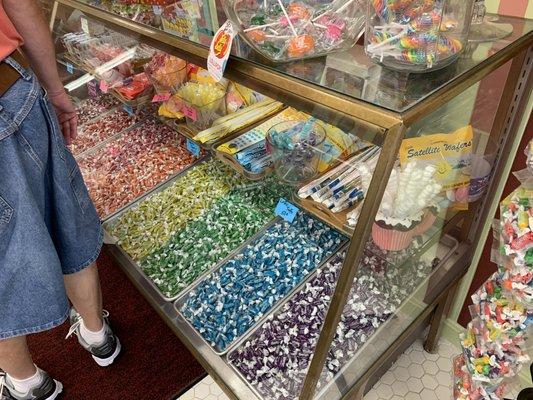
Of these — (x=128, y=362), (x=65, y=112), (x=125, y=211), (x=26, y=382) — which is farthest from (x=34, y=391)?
(x=65, y=112)

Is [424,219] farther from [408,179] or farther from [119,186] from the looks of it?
[119,186]

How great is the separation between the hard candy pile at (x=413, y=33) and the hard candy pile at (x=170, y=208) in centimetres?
125

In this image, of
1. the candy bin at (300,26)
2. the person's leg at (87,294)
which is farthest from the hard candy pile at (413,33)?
the person's leg at (87,294)

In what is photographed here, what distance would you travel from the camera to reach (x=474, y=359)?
1.32 meters

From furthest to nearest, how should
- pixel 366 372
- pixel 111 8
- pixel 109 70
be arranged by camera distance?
pixel 109 70, pixel 111 8, pixel 366 372

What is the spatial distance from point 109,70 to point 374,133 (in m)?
1.78

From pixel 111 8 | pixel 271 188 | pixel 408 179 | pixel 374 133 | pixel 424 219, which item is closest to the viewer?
pixel 374 133

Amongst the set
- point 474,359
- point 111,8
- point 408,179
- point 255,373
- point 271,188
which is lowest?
point 255,373

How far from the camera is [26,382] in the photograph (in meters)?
1.71

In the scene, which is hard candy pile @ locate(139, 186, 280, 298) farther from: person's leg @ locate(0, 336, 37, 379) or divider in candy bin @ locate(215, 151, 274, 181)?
person's leg @ locate(0, 336, 37, 379)

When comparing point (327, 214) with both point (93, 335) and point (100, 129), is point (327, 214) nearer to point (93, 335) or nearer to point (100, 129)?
point (93, 335)

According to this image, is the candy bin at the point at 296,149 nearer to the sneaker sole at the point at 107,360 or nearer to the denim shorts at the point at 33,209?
the denim shorts at the point at 33,209

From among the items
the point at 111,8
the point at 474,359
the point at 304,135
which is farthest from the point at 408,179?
the point at 111,8

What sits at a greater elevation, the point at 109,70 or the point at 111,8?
the point at 111,8
